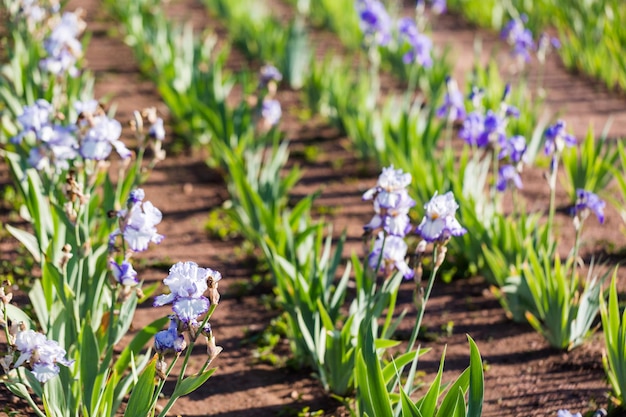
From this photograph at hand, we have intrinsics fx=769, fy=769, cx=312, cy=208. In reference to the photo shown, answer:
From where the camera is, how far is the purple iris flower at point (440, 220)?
2.32m

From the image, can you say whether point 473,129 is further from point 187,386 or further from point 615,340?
point 187,386

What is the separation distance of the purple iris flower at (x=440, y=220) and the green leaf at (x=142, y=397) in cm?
92

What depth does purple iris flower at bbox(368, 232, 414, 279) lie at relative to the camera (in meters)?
2.72

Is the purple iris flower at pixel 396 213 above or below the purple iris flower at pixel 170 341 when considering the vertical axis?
above

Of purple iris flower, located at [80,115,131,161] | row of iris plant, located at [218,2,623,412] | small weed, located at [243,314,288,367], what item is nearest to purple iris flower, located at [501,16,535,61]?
row of iris plant, located at [218,2,623,412]

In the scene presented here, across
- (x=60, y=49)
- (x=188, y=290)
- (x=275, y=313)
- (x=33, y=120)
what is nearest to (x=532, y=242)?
(x=275, y=313)

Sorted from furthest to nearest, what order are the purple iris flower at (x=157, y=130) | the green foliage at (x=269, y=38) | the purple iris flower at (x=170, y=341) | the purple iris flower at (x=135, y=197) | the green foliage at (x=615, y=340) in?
the green foliage at (x=269, y=38) < the purple iris flower at (x=157, y=130) < the green foliage at (x=615, y=340) < the purple iris flower at (x=135, y=197) < the purple iris flower at (x=170, y=341)

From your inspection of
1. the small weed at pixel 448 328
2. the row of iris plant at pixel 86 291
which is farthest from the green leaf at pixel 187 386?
the small weed at pixel 448 328

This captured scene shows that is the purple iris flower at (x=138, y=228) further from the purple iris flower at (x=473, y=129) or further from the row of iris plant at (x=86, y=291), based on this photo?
the purple iris flower at (x=473, y=129)

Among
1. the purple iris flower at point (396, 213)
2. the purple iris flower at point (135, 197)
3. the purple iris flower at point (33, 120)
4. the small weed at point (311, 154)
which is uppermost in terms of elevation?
the purple iris flower at point (33, 120)

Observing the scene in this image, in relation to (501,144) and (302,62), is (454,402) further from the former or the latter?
(302,62)

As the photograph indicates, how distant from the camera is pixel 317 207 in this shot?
15.6 ft

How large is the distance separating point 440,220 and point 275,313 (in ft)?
5.18

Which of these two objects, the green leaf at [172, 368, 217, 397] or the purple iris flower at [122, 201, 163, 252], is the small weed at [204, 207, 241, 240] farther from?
the green leaf at [172, 368, 217, 397]
